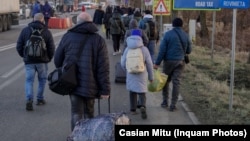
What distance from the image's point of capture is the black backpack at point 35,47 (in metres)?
9.62

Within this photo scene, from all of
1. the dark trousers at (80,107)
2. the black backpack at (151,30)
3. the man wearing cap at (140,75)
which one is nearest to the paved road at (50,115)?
the man wearing cap at (140,75)

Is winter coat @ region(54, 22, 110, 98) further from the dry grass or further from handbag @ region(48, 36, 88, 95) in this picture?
the dry grass

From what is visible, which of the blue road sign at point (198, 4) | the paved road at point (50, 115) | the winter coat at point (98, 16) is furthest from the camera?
the winter coat at point (98, 16)

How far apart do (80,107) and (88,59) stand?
2.26 ft

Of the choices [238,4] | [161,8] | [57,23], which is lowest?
[57,23]

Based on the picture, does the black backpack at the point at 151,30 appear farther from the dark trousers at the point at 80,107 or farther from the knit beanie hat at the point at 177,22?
the dark trousers at the point at 80,107

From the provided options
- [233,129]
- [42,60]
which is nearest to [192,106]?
[42,60]

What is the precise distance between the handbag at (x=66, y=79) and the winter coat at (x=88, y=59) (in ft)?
0.19

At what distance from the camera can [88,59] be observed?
266 inches

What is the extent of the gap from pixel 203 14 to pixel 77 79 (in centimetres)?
2777

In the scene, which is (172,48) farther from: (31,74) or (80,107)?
(80,107)

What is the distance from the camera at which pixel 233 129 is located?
5.42m

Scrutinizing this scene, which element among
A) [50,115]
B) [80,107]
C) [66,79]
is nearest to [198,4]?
[50,115]

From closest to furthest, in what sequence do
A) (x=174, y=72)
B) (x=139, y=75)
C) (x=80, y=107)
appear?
(x=80, y=107) → (x=139, y=75) → (x=174, y=72)
